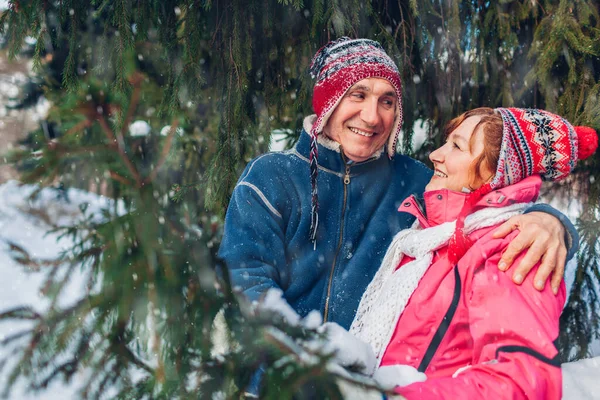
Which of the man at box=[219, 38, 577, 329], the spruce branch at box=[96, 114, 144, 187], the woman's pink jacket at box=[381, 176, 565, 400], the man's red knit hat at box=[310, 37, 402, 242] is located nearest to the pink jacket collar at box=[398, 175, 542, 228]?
the woman's pink jacket at box=[381, 176, 565, 400]

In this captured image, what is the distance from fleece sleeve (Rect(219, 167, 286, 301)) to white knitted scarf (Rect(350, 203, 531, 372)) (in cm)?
47

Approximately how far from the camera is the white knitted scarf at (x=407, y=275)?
1.88 meters

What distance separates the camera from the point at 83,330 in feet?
3.31

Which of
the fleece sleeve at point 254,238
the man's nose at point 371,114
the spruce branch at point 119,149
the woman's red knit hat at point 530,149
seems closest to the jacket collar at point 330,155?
the man's nose at point 371,114

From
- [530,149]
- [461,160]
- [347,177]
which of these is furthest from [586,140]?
[347,177]

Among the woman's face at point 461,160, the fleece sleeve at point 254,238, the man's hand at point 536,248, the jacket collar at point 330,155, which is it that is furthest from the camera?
the jacket collar at point 330,155

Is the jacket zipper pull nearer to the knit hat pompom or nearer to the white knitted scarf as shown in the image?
the white knitted scarf

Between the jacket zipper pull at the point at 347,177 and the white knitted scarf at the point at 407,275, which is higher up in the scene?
the jacket zipper pull at the point at 347,177

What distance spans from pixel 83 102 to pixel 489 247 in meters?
1.33

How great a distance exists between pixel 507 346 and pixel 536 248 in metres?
0.35

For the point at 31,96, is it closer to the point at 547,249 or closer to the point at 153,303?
the point at 153,303

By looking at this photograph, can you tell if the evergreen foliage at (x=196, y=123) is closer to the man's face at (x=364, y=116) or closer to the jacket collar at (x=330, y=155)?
the man's face at (x=364, y=116)

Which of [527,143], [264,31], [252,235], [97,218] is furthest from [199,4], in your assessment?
[97,218]

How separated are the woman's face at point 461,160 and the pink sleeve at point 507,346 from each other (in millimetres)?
411
